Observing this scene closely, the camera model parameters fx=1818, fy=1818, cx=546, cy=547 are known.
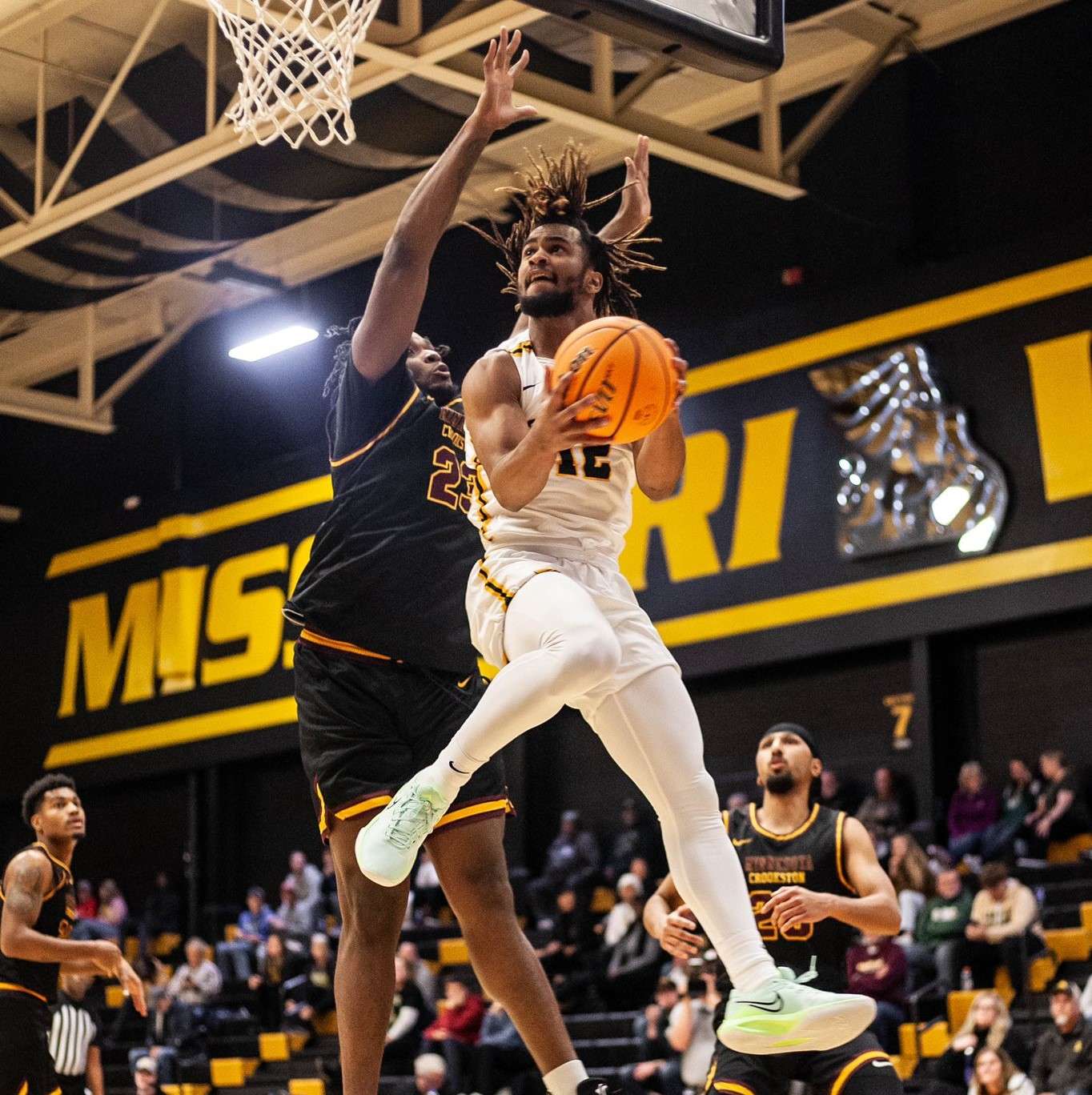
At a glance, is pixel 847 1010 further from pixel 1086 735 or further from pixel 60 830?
pixel 1086 735

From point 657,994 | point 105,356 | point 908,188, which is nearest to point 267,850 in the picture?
point 105,356

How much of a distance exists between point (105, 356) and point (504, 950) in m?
20.9

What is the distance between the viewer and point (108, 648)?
2459 cm

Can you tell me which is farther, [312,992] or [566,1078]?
[312,992]

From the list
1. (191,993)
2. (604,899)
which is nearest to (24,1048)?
(604,899)

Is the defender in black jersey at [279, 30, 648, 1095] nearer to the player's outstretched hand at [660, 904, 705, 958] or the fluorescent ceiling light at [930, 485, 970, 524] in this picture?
the player's outstretched hand at [660, 904, 705, 958]

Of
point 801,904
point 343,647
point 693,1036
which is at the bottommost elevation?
point 693,1036

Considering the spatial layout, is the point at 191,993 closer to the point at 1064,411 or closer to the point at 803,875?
the point at 1064,411

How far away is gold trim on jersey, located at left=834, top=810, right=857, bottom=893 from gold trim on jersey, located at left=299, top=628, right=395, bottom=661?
2.59m

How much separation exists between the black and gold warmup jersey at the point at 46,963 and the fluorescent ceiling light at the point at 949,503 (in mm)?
10150

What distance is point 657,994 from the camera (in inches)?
540

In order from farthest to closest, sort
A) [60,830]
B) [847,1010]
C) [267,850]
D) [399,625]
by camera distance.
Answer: [267,850] → [60,830] → [399,625] → [847,1010]

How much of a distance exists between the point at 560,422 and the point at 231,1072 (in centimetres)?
1371

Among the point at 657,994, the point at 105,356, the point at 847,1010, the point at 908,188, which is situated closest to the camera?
the point at 847,1010
